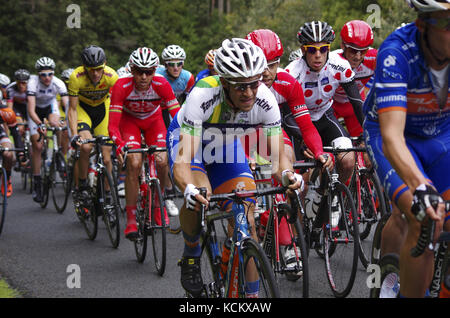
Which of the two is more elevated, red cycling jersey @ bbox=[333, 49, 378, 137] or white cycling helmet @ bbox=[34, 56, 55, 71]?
white cycling helmet @ bbox=[34, 56, 55, 71]

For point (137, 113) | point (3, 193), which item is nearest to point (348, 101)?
point (137, 113)

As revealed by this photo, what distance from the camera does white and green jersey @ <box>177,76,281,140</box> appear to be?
14.3ft

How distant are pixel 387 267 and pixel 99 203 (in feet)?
16.9

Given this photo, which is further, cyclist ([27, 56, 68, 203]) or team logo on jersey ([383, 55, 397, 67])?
cyclist ([27, 56, 68, 203])

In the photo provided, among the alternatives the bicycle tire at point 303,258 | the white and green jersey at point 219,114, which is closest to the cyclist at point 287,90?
the bicycle tire at point 303,258

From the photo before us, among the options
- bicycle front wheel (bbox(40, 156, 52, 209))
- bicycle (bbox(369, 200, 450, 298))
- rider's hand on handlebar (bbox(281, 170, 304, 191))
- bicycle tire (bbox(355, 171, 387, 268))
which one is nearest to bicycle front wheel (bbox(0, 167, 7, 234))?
bicycle front wheel (bbox(40, 156, 52, 209))

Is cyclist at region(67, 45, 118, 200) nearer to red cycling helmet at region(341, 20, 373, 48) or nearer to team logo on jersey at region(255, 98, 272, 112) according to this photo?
red cycling helmet at region(341, 20, 373, 48)

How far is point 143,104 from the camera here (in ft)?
24.8

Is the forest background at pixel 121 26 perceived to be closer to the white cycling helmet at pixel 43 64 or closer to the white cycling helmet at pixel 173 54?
the white cycling helmet at pixel 43 64

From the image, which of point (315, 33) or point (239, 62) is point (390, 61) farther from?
point (315, 33)

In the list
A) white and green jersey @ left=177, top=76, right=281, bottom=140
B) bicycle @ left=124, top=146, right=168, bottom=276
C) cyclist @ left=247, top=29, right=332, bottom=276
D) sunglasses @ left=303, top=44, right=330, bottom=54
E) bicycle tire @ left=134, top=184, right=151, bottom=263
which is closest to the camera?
white and green jersey @ left=177, top=76, right=281, bottom=140

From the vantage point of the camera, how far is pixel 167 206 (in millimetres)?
9008

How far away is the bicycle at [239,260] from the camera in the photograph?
12.1ft
